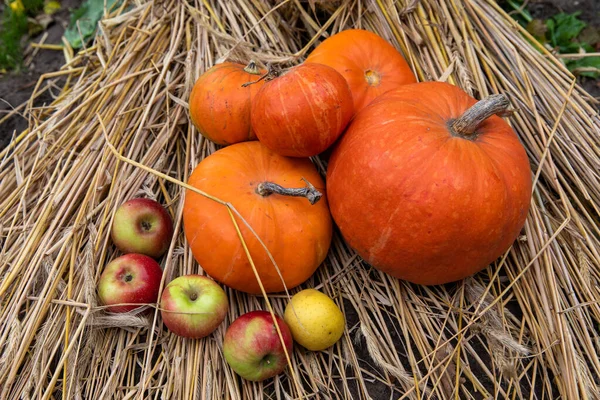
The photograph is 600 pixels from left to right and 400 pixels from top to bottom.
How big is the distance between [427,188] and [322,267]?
2.26 feet

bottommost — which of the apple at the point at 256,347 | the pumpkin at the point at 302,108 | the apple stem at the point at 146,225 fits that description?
the apple at the point at 256,347

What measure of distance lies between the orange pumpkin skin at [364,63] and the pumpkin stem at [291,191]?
0.53 meters

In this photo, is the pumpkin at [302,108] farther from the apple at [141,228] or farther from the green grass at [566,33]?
the green grass at [566,33]

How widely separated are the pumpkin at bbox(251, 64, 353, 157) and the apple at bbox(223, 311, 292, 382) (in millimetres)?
699

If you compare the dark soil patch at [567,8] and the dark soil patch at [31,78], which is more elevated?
the dark soil patch at [567,8]

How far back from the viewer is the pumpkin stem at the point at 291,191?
1834mm

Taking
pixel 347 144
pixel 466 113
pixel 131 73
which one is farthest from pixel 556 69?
pixel 131 73

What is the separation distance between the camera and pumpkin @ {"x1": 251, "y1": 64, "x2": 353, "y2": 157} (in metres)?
1.85

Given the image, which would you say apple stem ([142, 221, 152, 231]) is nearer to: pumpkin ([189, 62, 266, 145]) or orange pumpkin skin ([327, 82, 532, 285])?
pumpkin ([189, 62, 266, 145])

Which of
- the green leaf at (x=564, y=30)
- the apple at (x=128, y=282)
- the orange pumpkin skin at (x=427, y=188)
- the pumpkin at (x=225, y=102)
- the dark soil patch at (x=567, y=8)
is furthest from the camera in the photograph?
the dark soil patch at (x=567, y=8)

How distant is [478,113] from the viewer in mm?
1809

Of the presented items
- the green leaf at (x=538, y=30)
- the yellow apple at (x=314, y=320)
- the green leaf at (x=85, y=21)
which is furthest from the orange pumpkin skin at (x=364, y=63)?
the green leaf at (x=85, y=21)

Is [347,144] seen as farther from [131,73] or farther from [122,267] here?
[131,73]

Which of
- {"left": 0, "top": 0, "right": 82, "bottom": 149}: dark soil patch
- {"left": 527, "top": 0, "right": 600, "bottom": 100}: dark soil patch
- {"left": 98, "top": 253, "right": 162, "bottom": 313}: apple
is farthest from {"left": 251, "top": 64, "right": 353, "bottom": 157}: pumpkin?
{"left": 527, "top": 0, "right": 600, "bottom": 100}: dark soil patch
